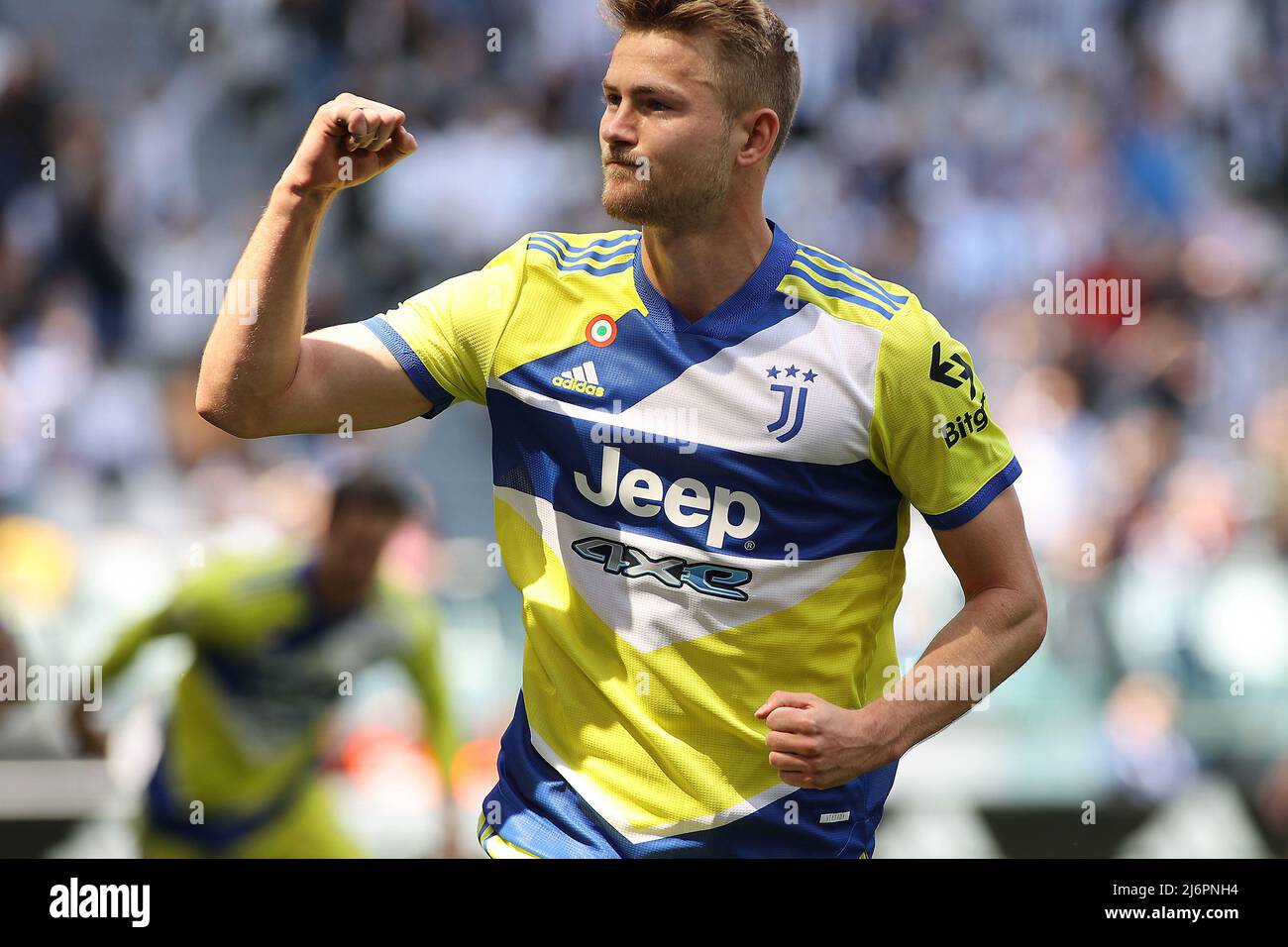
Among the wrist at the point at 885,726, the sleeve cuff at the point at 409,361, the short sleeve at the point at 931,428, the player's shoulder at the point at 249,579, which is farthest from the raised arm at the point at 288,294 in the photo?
the player's shoulder at the point at 249,579

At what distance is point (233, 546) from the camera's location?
18.7 feet

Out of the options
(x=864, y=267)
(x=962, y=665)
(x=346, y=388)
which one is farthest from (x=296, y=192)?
(x=864, y=267)

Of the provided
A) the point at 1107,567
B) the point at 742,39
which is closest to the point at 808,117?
the point at 1107,567

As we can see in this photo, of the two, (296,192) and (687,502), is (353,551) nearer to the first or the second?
(687,502)

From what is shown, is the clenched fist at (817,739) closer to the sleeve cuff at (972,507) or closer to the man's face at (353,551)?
the sleeve cuff at (972,507)

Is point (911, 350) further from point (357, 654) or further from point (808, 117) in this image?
point (808, 117)

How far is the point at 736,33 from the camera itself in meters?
2.93

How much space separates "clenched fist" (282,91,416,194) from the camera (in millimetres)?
2590

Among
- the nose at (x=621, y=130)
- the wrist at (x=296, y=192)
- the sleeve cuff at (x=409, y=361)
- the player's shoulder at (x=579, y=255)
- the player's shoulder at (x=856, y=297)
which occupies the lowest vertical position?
the sleeve cuff at (x=409, y=361)

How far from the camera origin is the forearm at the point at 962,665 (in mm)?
2850

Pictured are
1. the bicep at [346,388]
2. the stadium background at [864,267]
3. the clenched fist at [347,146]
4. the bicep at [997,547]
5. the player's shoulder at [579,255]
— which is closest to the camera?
the clenched fist at [347,146]

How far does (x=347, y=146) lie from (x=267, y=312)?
329mm

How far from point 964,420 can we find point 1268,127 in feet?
20.2

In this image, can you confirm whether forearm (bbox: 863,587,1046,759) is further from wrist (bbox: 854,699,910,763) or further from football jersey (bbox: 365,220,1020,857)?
football jersey (bbox: 365,220,1020,857)
